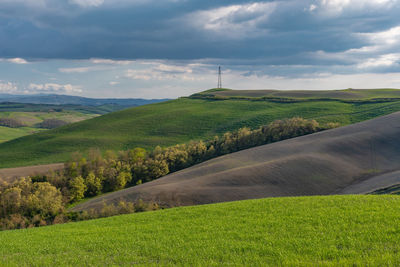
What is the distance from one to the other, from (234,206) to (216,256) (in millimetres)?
9619

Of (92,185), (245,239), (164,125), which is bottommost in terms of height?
(92,185)

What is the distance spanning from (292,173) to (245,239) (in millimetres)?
30884

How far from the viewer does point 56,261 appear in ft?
44.5

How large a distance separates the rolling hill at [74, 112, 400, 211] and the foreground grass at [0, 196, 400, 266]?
18677mm

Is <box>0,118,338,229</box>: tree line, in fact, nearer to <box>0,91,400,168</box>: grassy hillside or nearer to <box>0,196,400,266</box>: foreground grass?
<box>0,196,400,266</box>: foreground grass

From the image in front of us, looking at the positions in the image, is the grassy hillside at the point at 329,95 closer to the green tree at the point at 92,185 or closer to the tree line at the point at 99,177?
the tree line at the point at 99,177

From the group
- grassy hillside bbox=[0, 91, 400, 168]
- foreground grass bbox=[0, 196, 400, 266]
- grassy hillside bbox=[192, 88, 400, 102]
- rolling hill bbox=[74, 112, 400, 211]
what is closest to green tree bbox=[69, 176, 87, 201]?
rolling hill bbox=[74, 112, 400, 211]

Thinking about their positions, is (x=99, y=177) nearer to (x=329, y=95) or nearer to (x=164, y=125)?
(x=164, y=125)

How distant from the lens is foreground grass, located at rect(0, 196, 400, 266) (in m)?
11.9

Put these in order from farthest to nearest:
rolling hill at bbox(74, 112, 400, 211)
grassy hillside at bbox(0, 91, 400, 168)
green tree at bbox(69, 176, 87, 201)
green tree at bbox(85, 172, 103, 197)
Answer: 1. grassy hillside at bbox(0, 91, 400, 168)
2. green tree at bbox(85, 172, 103, 197)
3. green tree at bbox(69, 176, 87, 201)
4. rolling hill at bbox(74, 112, 400, 211)

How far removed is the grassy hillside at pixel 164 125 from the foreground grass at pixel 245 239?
7414 cm

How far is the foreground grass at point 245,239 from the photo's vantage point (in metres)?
11.9

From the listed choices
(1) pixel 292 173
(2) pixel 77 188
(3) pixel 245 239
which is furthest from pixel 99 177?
(3) pixel 245 239

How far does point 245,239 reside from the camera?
567 inches
